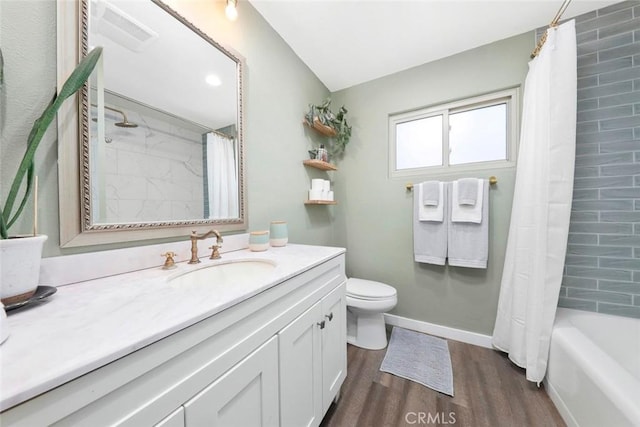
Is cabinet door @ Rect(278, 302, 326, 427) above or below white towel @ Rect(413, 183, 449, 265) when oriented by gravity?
below

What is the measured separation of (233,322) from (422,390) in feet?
4.39

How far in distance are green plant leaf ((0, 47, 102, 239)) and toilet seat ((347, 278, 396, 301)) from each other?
5.40 ft

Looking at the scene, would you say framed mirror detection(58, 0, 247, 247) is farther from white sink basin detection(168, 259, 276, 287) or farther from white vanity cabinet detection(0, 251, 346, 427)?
white vanity cabinet detection(0, 251, 346, 427)

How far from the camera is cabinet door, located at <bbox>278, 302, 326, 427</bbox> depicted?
78cm

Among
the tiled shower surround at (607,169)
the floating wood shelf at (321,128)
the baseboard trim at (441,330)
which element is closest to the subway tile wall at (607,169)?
the tiled shower surround at (607,169)

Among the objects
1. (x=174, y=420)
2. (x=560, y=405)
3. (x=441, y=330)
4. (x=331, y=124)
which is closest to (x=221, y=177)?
(x=174, y=420)

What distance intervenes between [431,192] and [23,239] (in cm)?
207

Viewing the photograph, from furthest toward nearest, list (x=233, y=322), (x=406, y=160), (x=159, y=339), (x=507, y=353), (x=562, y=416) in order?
1. (x=406, y=160)
2. (x=507, y=353)
3. (x=562, y=416)
4. (x=233, y=322)
5. (x=159, y=339)

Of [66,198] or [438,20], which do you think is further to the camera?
[438,20]

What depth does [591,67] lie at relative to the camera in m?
1.42

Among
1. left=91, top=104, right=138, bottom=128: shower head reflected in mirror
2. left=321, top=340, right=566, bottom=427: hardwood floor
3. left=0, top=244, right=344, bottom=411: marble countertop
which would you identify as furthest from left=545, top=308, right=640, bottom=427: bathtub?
left=91, top=104, right=138, bottom=128: shower head reflected in mirror

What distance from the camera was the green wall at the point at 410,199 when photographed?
1.66m

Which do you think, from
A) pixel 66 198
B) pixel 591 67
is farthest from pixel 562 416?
pixel 66 198

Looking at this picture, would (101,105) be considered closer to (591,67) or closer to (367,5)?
(367,5)
